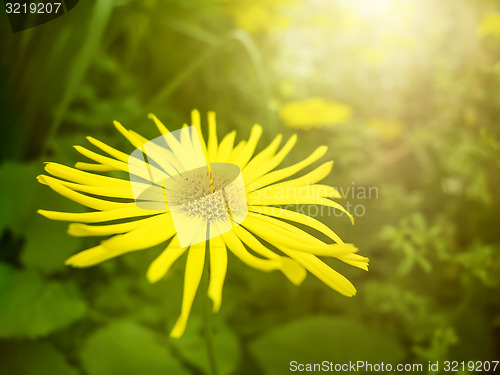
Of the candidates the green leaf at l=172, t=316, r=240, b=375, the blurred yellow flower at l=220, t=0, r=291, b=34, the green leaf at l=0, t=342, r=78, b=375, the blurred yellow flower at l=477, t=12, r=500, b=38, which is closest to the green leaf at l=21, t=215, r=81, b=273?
the green leaf at l=0, t=342, r=78, b=375

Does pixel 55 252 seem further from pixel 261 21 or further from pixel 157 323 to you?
pixel 261 21

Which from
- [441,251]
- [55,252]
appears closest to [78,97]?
[55,252]

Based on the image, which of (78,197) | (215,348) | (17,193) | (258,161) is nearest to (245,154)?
(258,161)

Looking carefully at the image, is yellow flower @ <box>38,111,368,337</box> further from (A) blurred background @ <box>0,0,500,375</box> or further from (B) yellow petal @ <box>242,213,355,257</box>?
(A) blurred background @ <box>0,0,500,375</box>

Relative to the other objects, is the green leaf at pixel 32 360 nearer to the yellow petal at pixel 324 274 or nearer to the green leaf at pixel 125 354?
the green leaf at pixel 125 354

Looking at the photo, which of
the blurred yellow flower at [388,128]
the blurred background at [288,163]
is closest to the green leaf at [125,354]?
the blurred background at [288,163]

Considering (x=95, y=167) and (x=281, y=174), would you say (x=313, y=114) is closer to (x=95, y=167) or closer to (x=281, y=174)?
(x=281, y=174)

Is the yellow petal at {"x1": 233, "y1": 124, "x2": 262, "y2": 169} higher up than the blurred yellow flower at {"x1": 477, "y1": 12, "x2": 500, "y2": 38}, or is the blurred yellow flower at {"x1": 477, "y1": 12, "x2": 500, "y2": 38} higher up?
the blurred yellow flower at {"x1": 477, "y1": 12, "x2": 500, "y2": 38}
